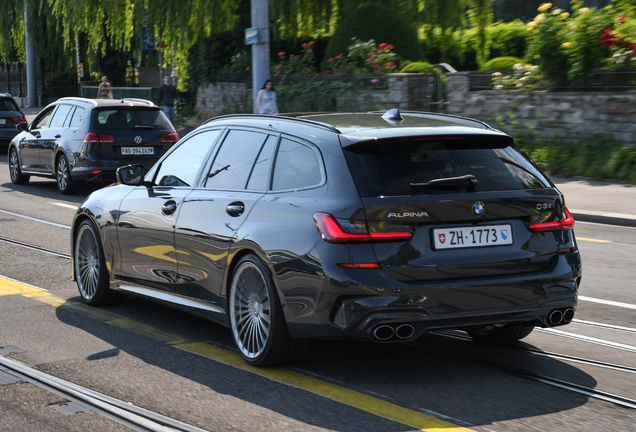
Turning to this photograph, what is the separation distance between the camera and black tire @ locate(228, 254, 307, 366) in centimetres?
508

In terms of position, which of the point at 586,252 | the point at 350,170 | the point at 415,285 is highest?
the point at 350,170

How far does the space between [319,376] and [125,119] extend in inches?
448

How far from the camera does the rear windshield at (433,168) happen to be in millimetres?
4852

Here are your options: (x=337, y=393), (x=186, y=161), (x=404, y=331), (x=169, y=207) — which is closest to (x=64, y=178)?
(x=186, y=161)

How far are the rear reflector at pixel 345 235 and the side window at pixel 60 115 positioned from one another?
12.7 meters

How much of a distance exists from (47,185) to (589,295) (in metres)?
13.2

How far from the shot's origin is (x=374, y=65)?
860 inches

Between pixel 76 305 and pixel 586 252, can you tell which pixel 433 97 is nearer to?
pixel 586 252

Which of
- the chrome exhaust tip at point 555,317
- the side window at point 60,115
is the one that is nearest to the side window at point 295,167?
the chrome exhaust tip at point 555,317

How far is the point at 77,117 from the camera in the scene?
16.0 metres

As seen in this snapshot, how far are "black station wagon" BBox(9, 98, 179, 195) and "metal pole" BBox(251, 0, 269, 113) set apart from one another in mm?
3688

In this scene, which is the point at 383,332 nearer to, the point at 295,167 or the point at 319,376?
the point at 319,376

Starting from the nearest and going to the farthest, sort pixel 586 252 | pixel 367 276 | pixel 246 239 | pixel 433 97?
pixel 367 276 → pixel 246 239 → pixel 586 252 → pixel 433 97

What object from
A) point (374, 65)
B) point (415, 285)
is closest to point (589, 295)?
point (415, 285)
